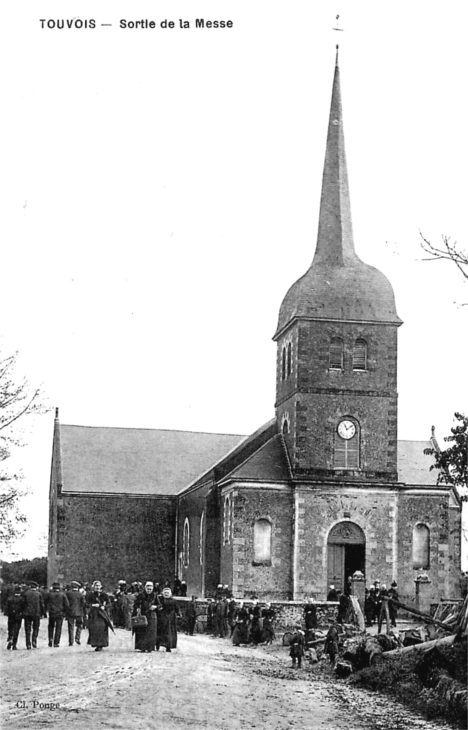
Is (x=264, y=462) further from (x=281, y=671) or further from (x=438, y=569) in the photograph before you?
(x=281, y=671)

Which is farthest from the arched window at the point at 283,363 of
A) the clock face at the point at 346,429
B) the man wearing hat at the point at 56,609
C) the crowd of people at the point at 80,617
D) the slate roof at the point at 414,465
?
the man wearing hat at the point at 56,609

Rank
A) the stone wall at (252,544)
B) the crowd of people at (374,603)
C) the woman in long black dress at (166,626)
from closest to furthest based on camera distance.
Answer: the woman in long black dress at (166,626)
the crowd of people at (374,603)
the stone wall at (252,544)

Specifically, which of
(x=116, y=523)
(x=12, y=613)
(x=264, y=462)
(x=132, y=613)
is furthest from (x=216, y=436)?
(x=12, y=613)

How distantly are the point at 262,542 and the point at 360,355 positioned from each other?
805 centimetres

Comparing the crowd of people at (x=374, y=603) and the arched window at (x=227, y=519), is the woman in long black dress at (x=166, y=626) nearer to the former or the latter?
the crowd of people at (x=374, y=603)

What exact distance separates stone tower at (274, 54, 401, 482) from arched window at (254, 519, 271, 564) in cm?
228

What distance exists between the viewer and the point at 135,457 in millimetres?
56344

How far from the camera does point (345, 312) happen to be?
1578 inches

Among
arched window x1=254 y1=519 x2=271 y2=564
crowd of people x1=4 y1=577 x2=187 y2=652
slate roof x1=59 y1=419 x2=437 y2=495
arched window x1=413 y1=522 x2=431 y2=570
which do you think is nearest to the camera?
crowd of people x1=4 y1=577 x2=187 y2=652

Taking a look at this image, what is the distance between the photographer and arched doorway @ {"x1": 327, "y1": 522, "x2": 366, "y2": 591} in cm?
3862

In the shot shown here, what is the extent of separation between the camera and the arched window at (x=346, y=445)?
39.6m

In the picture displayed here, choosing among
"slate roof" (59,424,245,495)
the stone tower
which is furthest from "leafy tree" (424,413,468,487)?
"slate roof" (59,424,245,495)

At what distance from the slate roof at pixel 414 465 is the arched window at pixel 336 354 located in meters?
5.34

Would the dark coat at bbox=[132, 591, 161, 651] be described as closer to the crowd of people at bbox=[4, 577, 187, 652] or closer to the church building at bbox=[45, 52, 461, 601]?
the crowd of people at bbox=[4, 577, 187, 652]
